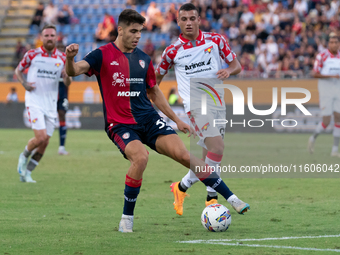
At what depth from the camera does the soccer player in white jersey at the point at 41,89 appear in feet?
32.1

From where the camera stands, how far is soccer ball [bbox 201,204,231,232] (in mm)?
5797

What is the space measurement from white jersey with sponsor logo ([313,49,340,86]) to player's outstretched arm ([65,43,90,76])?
889 centimetres

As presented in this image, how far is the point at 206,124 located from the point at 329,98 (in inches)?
298

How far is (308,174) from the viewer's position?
11.1 meters

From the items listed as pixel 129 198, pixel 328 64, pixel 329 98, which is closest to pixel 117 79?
pixel 129 198

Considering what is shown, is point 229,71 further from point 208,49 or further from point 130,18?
point 130,18

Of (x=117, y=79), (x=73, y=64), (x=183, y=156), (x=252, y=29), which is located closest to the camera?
(x=73, y=64)

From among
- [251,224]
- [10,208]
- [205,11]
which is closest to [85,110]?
[205,11]

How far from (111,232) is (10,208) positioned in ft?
6.84

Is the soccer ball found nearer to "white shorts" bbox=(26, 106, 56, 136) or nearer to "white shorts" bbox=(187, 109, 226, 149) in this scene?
"white shorts" bbox=(187, 109, 226, 149)

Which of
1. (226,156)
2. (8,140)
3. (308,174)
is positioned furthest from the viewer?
(8,140)

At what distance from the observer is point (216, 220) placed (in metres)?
A: 5.79

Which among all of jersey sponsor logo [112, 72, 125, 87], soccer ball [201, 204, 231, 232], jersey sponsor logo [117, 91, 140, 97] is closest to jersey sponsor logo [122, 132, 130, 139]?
jersey sponsor logo [117, 91, 140, 97]

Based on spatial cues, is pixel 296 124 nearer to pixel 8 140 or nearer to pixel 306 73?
pixel 306 73
